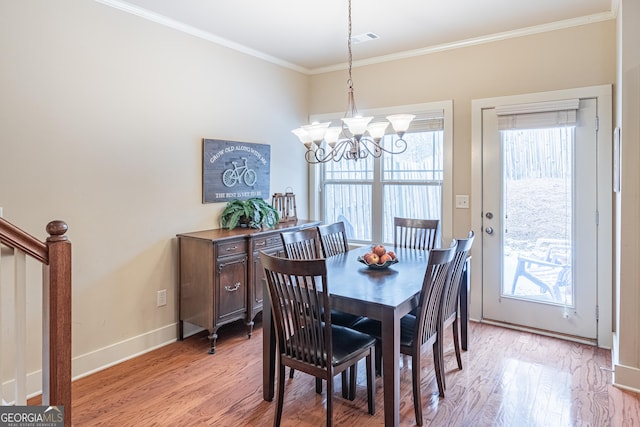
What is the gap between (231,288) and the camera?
3527mm

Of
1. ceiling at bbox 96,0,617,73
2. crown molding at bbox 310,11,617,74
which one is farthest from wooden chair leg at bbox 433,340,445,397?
crown molding at bbox 310,11,617,74

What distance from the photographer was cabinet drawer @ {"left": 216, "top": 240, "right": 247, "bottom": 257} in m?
3.42

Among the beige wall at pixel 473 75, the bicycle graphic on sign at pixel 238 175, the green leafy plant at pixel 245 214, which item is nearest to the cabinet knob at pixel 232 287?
the green leafy plant at pixel 245 214

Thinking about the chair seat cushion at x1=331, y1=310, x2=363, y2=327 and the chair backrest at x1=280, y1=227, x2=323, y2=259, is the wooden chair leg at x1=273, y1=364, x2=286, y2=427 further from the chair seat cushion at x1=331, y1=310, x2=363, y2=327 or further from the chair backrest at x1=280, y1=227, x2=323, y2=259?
the chair backrest at x1=280, y1=227, x2=323, y2=259

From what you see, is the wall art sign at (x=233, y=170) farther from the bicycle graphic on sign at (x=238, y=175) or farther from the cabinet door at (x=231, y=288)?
the cabinet door at (x=231, y=288)

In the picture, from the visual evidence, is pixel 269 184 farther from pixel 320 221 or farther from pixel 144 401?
pixel 144 401

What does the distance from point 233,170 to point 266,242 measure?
82cm

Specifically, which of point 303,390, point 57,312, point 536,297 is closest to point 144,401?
point 303,390

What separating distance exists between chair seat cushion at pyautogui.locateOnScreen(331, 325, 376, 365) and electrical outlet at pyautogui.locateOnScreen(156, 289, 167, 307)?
1.79 m

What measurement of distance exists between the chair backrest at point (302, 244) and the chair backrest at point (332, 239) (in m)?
0.06

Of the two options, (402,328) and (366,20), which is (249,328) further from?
(366,20)

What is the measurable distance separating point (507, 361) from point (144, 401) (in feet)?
8.69

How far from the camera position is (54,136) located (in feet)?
9.09

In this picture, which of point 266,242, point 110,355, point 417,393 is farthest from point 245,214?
point 417,393
